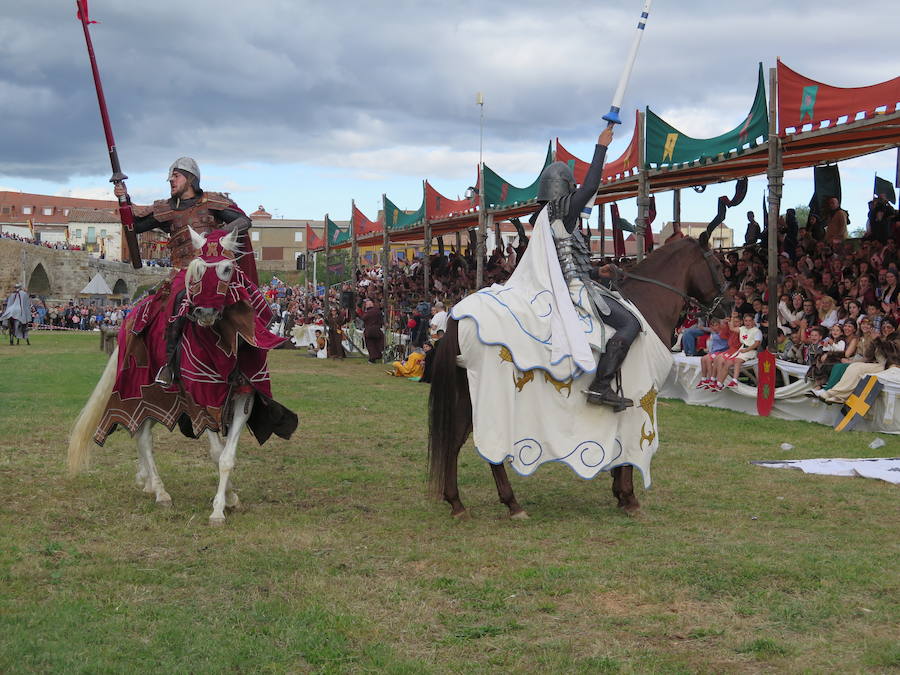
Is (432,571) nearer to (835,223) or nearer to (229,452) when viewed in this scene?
(229,452)

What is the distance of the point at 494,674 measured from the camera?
3.78m

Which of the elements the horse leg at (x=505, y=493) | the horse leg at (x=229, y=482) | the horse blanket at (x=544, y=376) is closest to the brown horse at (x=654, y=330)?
the horse leg at (x=505, y=493)

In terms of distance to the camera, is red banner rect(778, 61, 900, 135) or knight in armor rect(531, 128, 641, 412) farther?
red banner rect(778, 61, 900, 135)

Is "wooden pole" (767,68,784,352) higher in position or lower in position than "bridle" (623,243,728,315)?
higher

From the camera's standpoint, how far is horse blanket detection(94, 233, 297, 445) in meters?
6.54

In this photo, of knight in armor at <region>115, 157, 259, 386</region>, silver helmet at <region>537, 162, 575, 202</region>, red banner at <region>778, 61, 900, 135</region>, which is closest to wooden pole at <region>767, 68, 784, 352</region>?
red banner at <region>778, 61, 900, 135</region>

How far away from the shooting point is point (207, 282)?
6160 millimetres

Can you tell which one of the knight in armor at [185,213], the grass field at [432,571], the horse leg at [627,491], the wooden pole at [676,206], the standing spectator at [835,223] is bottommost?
the grass field at [432,571]

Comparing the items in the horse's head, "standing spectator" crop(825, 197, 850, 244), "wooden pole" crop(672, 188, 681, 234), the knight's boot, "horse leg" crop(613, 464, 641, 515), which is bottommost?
"horse leg" crop(613, 464, 641, 515)

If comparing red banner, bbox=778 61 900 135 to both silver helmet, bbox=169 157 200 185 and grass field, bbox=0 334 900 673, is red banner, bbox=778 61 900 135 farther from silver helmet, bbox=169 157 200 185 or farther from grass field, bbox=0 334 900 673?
silver helmet, bbox=169 157 200 185

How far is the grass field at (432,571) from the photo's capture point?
4.01 metres

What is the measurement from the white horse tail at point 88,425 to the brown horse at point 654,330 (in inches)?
102

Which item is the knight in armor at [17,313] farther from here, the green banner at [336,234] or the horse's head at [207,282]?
the horse's head at [207,282]

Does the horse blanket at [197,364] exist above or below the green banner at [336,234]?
below
